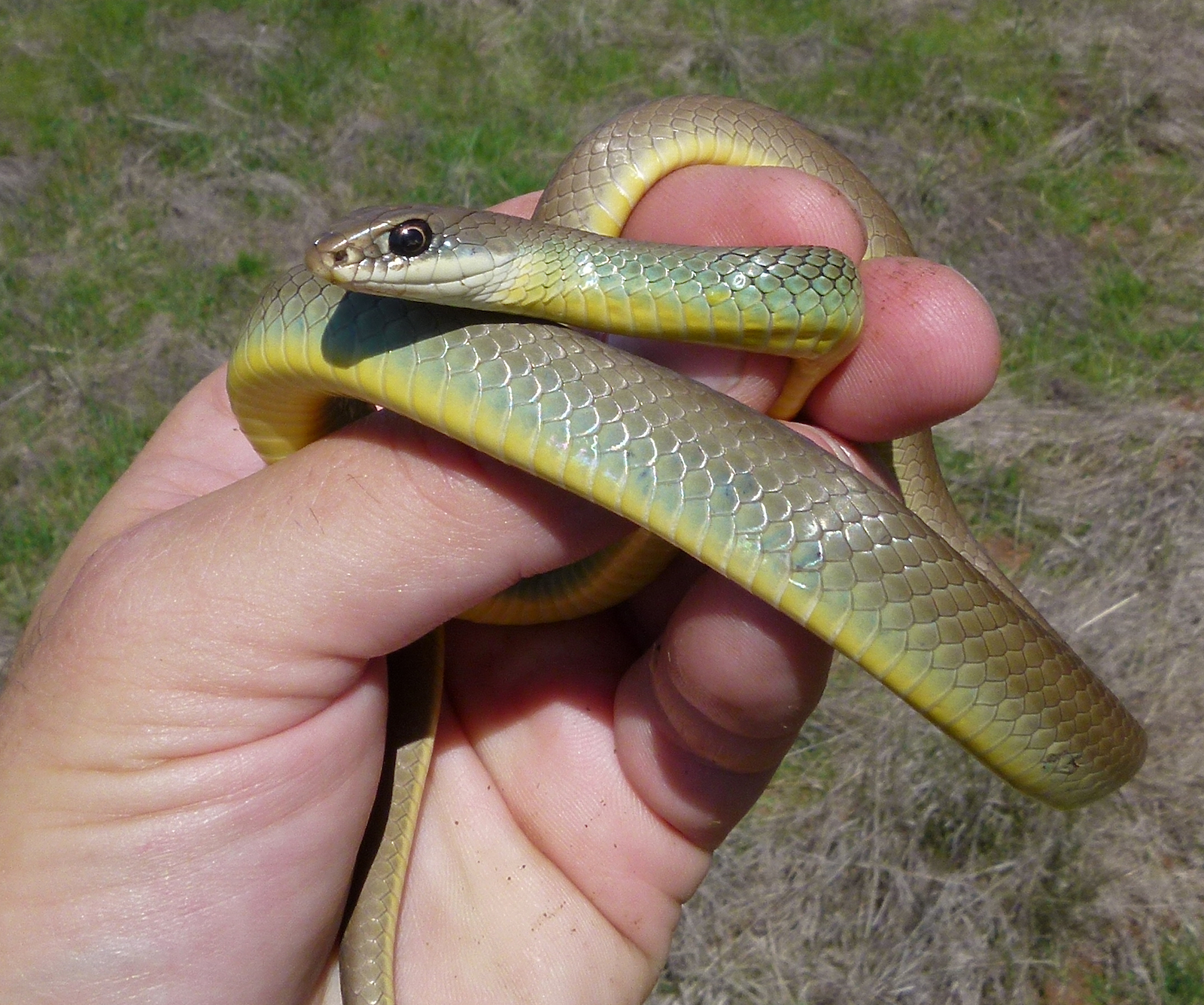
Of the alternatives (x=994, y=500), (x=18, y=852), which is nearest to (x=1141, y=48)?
(x=994, y=500)

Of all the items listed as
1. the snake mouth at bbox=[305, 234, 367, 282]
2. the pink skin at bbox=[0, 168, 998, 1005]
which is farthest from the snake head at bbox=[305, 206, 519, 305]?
the pink skin at bbox=[0, 168, 998, 1005]

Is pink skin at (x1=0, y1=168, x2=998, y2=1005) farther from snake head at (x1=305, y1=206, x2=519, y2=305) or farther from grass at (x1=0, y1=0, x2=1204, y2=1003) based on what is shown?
grass at (x1=0, y1=0, x2=1204, y2=1003)

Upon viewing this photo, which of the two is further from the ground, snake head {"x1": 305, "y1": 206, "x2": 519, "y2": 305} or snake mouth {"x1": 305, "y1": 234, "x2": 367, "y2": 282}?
snake mouth {"x1": 305, "y1": 234, "x2": 367, "y2": 282}

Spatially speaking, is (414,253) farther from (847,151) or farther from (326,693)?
(847,151)

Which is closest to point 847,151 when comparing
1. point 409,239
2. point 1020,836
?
point 1020,836

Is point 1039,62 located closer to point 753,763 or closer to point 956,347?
point 956,347

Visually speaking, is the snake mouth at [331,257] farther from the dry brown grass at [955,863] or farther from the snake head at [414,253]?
the dry brown grass at [955,863]

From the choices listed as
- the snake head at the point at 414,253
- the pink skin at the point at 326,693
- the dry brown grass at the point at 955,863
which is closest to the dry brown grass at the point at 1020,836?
the dry brown grass at the point at 955,863

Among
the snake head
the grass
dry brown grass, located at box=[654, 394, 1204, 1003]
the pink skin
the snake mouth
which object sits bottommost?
dry brown grass, located at box=[654, 394, 1204, 1003]
